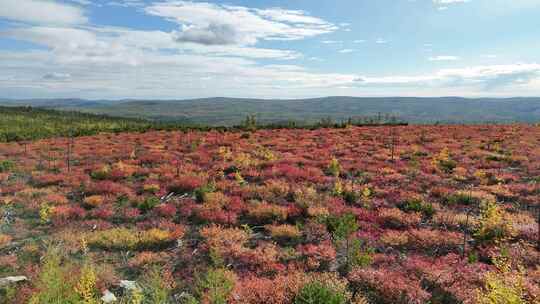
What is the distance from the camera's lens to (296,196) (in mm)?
12320

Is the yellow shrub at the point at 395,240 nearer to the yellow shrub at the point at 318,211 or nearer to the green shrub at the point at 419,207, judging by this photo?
the yellow shrub at the point at 318,211

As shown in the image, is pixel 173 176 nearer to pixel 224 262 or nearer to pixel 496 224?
pixel 224 262

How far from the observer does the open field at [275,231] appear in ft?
21.0

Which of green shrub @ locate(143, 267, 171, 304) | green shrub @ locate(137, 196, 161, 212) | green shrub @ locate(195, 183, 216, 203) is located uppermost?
green shrub @ locate(195, 183, 216, 203)

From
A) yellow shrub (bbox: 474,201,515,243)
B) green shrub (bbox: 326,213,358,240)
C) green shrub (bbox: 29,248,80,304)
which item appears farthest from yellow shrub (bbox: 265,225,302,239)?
green shrub (bbox: 29,248,80,304)

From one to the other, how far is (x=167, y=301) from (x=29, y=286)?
2619 millimetres

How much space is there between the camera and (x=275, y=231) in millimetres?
9344

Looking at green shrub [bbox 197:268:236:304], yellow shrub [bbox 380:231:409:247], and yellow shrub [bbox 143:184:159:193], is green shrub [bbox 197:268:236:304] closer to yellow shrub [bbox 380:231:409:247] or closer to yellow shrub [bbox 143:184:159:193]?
yellow shrub [bbox 380:231:409:247]

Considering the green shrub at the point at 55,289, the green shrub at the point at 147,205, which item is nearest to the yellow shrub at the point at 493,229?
the green shrub at the point at 55,289

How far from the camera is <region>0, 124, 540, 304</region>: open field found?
6391 millimetres

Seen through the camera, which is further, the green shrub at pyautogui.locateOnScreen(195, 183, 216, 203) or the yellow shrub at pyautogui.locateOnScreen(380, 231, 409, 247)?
the green shrub at pyautogui.locateOnScreen(195, 183, 216, 203)

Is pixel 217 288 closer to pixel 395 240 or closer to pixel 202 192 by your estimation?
pixel 395 240

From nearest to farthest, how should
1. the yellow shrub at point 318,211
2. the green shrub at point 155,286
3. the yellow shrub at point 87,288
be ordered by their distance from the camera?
the yellow shrub at point 87,288 → the green shrub at point 155,286 → the yellow shrub at point 318,211

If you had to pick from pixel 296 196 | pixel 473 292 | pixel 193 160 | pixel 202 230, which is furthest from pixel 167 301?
pixel 193 160
